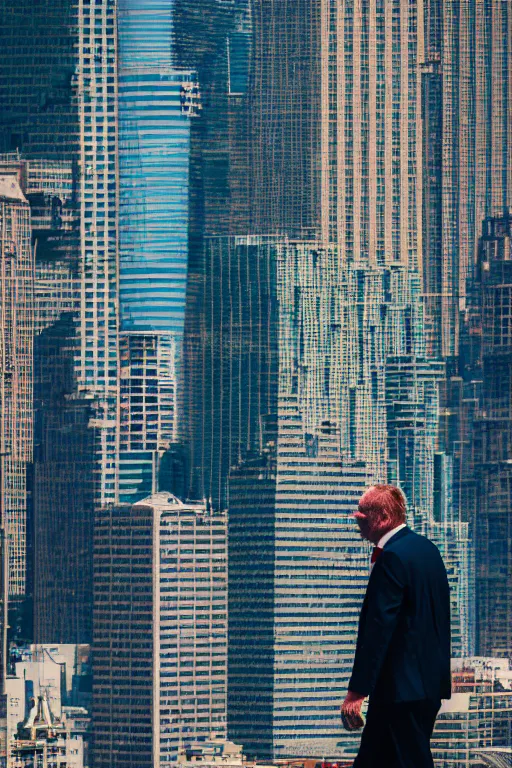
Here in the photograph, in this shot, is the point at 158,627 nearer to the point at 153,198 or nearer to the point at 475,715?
the point at 475,715

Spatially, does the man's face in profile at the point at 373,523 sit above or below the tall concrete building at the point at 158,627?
above

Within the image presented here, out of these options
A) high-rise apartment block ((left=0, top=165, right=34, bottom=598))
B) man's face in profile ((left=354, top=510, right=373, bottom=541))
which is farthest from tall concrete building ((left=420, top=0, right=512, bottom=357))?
man's face in profile ((left=354, top=510, right=373, bottom=541))

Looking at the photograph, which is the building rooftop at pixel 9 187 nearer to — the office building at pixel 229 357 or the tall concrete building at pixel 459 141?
the office building at pixel 229 357

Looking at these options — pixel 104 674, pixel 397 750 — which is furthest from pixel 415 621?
pixel 104 674

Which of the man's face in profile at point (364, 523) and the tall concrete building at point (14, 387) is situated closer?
the man's face in profile at point (364, 523)

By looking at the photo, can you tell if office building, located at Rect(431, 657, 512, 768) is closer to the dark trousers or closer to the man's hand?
the dark trousers

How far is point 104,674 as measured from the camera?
25.3 m

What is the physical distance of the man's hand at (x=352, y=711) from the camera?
3.01m

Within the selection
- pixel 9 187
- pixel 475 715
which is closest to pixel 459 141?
pixel 9 187

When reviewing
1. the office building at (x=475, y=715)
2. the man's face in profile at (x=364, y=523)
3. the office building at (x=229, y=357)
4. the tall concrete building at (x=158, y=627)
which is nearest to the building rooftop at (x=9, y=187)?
the office building at (x=229, y=357)

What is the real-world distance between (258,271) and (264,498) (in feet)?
12.5

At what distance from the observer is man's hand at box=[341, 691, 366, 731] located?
3012 millimetres

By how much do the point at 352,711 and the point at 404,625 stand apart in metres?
0.20

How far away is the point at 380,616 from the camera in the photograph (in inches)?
122
